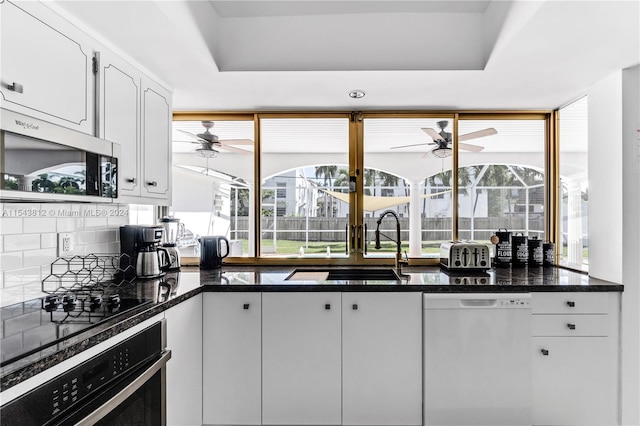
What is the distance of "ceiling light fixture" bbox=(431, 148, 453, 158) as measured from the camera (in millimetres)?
2736

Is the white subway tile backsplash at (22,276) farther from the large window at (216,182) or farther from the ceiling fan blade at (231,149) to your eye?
the ceiling fan blade at (231,149)

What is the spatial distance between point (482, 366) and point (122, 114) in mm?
2387

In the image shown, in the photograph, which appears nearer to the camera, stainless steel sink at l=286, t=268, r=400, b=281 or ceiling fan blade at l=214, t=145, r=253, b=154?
stainless steel sink at l=286, t=268, r=400, b=281

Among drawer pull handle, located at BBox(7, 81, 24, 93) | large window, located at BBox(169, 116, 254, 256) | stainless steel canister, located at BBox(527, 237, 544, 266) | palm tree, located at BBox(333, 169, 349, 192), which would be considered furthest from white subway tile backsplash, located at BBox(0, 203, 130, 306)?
stainless steel canister, located at BBox(527, 237, 544, 266)

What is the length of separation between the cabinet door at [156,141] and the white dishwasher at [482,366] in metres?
1.76

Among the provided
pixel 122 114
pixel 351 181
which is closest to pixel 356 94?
pixel 351 181

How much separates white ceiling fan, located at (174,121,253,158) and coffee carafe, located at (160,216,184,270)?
0.63 m

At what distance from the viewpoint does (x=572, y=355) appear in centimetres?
194

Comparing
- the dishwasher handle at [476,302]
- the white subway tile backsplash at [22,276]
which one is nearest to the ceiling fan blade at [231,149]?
the white subway tile backsplash at [22,276]

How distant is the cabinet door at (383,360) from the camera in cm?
195

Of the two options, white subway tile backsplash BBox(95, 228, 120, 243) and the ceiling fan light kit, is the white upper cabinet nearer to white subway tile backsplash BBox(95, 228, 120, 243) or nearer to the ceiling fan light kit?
white subway tile backsplash BBox(95, 228, 120, 243)

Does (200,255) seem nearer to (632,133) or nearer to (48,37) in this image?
(48,37)

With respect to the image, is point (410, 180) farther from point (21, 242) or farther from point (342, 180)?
point (21, 242)

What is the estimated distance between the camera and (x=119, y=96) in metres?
1.73
